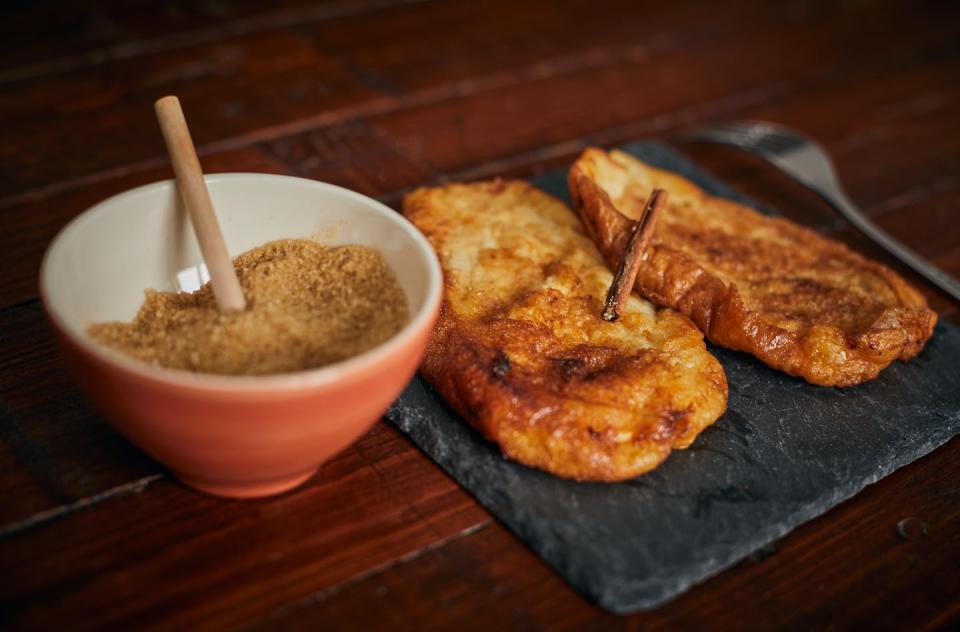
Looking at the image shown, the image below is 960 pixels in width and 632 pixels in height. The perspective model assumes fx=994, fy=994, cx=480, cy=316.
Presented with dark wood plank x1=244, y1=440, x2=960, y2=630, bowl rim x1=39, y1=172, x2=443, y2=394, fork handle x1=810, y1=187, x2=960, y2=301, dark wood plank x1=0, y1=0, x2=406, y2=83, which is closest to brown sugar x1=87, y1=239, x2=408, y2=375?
bowl rim x1=39, y1=172, x2=443, y2=394

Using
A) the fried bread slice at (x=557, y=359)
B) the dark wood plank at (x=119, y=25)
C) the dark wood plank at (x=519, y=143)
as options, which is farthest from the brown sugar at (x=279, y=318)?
the dark wood plank at (x=119, y=25)

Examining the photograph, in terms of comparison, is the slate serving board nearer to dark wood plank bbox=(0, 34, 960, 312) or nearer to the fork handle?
the fork handle

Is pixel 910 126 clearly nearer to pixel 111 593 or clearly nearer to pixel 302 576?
pixel 302 576

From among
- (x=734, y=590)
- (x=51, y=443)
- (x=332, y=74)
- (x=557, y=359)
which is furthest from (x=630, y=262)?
(x=332, y=74)

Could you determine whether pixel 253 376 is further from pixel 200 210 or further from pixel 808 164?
pixel 808 164

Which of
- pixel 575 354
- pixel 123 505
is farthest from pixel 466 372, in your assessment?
pixel 123 505

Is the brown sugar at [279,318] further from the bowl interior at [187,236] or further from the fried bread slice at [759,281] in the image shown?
the fried bread slice at [759,281]
